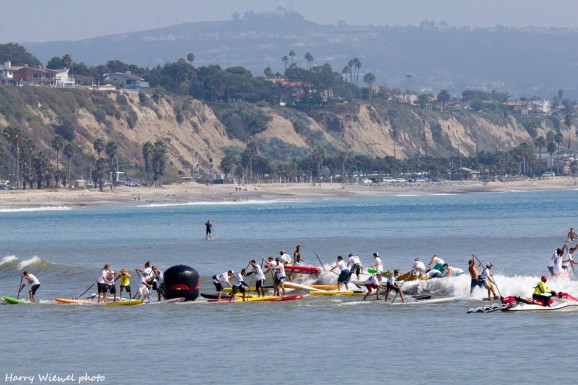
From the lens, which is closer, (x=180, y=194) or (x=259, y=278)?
(x=259, y=278)

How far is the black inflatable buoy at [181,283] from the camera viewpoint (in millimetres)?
38875

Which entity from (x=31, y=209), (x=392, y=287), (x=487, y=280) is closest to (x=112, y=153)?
(x=31, y=209)

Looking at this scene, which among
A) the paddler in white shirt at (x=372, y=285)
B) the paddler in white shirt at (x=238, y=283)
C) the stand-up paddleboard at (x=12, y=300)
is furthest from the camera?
the stand-up paddleboard at (x=12, y=300)

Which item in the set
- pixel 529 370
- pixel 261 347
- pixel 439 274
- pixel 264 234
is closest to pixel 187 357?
pixel 261 347

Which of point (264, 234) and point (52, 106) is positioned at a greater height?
point (52, 106)

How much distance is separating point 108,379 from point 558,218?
80.2 m

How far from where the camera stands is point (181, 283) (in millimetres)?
38875

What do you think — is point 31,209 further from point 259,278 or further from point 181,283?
point 259,278

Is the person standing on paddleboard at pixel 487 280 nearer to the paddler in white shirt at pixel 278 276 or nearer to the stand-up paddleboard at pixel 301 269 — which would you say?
the paddler in white shirt at pixel 278 276

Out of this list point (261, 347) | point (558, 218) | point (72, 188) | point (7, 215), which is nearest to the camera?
point (261, 347)

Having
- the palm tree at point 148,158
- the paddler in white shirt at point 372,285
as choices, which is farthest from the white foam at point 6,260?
the palm tree at point 148,158

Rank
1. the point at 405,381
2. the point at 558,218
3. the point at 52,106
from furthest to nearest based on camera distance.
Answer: the point at 52,106 < the point at 558,218 < the point at 405,381

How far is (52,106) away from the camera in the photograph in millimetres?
197125

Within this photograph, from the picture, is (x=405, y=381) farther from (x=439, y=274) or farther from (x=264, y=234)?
(x=264, y=234)
